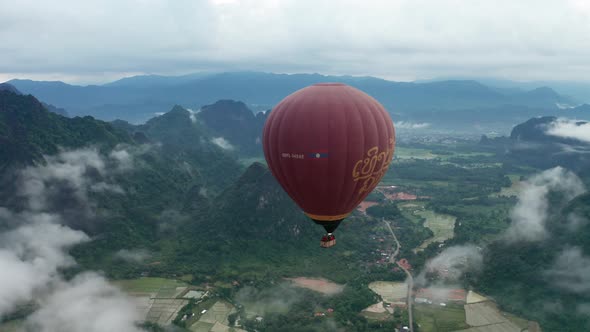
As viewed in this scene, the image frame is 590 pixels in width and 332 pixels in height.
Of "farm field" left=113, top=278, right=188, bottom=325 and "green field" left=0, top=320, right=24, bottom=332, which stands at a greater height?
"farm field" left=113, top=278, right=188, bottom=325

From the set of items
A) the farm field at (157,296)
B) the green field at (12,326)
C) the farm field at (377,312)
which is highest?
the farm field at (377,312)

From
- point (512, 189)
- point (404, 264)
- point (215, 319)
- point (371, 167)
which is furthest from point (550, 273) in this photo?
point (512, 189)

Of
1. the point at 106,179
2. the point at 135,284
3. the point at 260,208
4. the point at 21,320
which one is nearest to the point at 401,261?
the point at 260,208

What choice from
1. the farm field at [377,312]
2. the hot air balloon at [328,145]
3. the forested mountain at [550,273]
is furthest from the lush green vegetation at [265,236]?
the hot air balloon at [328,145]

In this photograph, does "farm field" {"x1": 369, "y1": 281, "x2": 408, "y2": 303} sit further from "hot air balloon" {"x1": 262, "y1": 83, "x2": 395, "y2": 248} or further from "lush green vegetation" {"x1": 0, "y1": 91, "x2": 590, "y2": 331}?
"hot air balloon" {"x1": 262, "y1": 83, "x2": 395, "y2": 248}

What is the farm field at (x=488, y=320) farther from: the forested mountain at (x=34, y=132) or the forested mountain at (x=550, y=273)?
the forested mountain at (x=34, y=132)

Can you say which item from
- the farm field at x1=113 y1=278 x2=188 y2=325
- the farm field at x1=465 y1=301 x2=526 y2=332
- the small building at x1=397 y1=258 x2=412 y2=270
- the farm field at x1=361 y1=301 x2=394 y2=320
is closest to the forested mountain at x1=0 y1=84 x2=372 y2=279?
the farm field at x1=113 y1=278 x2=188 y2=325
